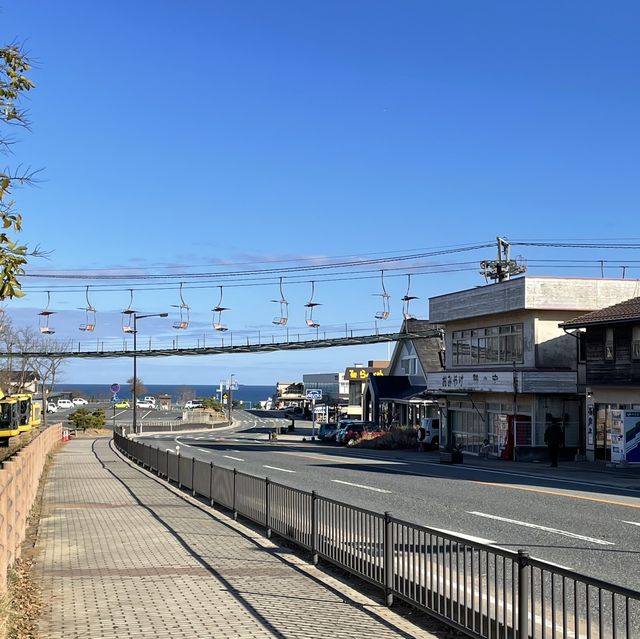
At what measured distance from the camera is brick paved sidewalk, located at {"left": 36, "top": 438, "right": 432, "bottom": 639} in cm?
845

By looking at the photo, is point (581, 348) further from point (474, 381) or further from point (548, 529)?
point (548, 529)

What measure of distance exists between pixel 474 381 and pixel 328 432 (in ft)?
73.9

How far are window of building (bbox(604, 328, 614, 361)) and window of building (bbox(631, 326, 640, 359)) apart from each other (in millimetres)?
1084

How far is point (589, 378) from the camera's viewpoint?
35.9 metres

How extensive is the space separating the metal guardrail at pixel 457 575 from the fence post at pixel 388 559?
0.01 meters

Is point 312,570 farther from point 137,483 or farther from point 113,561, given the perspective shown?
point 137,483

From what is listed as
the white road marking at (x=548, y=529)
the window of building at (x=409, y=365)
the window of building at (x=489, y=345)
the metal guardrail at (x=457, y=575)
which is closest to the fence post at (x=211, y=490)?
the metal guardrail at (x=457, y=575)

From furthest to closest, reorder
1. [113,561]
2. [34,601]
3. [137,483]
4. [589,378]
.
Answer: [589,378], [137,483], [113,561], [34,601]

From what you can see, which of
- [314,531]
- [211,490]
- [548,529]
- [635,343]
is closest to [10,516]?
[314,531]

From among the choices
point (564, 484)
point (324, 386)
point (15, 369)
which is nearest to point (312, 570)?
point (564, 484)

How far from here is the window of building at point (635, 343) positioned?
3372 centimetres

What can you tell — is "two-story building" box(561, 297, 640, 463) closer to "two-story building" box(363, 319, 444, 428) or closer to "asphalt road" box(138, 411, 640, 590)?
"asphalt road" box(138, 411, 640, 590)

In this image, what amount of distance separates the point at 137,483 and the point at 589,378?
19.5m

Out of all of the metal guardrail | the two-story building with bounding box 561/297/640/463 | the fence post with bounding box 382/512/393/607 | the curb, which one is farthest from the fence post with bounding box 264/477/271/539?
the two-story building with bounding box 561/297/640/463
